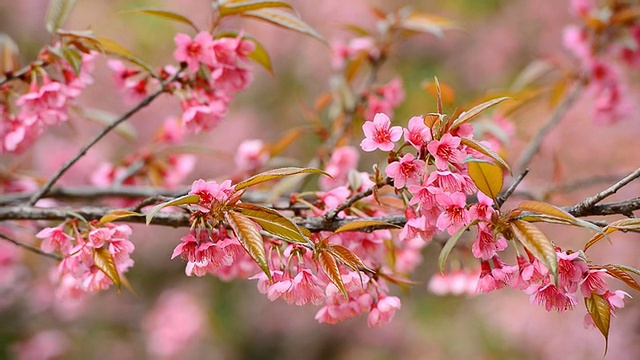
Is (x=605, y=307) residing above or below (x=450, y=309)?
above

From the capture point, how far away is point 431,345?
9.47 ft

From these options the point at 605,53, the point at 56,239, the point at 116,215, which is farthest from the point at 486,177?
the point at 605,53

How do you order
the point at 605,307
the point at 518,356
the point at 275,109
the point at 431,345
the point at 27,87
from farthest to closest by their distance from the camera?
the point at 275,109 → the point at 431,345 → the point at 518,356 → the point at 27,87 → the point at 605,307

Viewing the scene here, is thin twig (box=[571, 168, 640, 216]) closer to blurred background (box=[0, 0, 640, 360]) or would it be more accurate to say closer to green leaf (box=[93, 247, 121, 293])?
green leaf (box=[93, 247, 121, 293])

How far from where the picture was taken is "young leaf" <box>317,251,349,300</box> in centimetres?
62

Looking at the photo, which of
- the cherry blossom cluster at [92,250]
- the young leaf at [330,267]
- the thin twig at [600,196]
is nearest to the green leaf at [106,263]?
the cherry blossom cluster at [92,250]

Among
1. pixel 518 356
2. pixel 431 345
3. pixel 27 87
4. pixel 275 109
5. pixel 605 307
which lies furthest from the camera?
pixel 275 109

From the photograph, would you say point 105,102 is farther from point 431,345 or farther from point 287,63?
point 431,345

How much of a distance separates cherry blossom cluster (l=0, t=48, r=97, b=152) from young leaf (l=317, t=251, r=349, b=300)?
1.39 feet

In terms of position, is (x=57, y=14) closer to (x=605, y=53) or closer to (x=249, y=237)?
(x=249, y=237)

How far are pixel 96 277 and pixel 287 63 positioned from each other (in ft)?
8.66

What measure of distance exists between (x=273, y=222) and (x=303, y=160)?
7.48ft

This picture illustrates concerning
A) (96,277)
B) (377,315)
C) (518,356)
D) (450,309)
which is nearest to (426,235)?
(377,315)

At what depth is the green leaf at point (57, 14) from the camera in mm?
849
